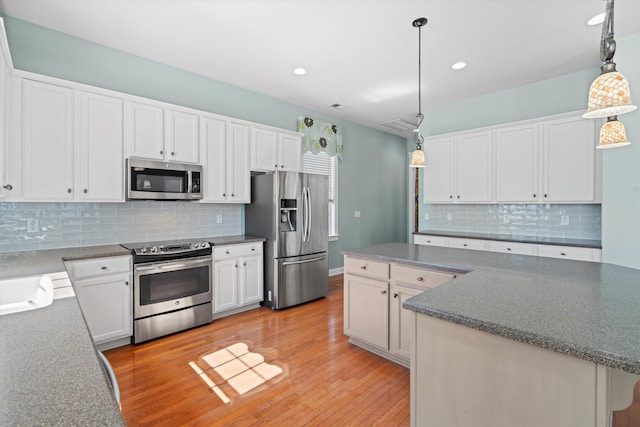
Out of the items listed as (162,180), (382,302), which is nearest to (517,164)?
(382,302)

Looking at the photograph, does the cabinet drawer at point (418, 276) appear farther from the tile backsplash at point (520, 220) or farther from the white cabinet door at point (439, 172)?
the tile backsplash at point (520, 220)

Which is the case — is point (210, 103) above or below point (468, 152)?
above

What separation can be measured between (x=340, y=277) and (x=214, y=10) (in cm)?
424

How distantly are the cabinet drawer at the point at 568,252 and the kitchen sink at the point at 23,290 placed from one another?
4.28 m

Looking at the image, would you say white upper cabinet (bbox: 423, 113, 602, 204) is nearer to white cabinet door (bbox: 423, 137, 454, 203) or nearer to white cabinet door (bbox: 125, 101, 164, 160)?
white cabinet door (bbox: 423, 137, 454, 203)

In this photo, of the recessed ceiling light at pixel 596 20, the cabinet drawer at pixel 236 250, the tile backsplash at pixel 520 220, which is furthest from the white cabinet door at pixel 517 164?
the cabinet drawer at pixel 236 250

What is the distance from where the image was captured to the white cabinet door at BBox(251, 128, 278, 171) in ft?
13.2

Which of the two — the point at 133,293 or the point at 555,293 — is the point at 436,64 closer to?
the point at 555,293

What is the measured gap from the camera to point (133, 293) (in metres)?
2.85

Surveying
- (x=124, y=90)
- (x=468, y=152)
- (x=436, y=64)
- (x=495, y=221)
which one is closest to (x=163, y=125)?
(x=124, y=90)

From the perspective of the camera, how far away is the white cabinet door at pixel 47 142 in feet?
8.25

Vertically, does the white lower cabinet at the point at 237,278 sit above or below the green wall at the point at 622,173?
below

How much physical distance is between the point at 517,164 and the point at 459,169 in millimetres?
713

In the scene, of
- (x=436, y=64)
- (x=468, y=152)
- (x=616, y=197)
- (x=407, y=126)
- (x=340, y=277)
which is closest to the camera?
(x=616, y=197)
